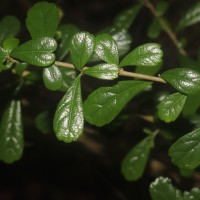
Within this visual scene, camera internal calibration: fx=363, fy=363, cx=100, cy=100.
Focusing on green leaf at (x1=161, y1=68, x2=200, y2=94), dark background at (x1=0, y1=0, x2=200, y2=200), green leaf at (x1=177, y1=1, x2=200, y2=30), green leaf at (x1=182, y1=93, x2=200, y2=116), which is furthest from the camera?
dark background at (x1=0, y1=0, x2=200, y2=200)

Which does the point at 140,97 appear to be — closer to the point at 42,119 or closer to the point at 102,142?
the point at 42,119

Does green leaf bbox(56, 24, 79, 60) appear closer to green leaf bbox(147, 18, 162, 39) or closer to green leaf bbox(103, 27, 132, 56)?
green leaf bbox(103, 27, 132, 56)

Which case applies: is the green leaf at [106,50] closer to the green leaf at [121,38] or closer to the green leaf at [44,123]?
the green leaf at [121,38]

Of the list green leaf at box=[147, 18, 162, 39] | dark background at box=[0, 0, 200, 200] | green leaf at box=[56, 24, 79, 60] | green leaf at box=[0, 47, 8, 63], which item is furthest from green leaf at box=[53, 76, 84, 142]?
green leaf at box=[147, 18, 162, 39]

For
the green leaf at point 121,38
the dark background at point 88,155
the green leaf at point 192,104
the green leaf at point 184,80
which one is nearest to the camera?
the green leaf at point 184,80

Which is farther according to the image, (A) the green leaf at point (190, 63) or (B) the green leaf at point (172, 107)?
(A) the green leaf at point (190, 63)

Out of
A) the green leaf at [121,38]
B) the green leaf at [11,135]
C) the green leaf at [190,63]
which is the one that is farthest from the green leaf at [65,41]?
the green leaf at [190,63]
